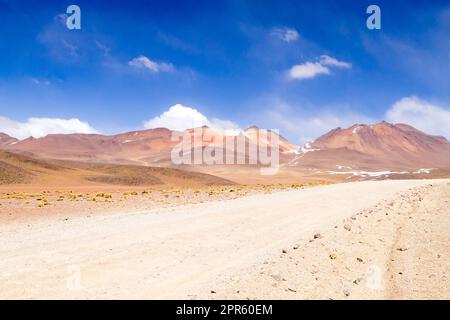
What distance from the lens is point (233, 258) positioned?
949cm

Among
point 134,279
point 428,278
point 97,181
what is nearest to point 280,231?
point 428,278

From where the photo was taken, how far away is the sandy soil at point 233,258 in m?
7.31

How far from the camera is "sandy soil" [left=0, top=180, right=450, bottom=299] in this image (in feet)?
24.0

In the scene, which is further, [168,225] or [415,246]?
[168,225]

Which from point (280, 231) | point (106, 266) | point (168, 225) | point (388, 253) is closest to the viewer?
point (106, 266)

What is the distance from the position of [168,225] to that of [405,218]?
8.67 meters

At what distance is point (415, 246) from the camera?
35.1 ft

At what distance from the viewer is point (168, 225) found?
47.5 feet

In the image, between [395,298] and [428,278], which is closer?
[395,298]

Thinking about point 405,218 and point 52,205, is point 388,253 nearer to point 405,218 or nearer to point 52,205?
point 405,218

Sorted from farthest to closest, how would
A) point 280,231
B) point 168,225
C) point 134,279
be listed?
1. point 168,225
2. point 280,231
3. point 134,279

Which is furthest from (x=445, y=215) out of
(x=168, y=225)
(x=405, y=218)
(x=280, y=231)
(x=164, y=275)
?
(x=164, y=275)

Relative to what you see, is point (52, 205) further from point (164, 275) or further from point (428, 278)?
point (428, 278)
